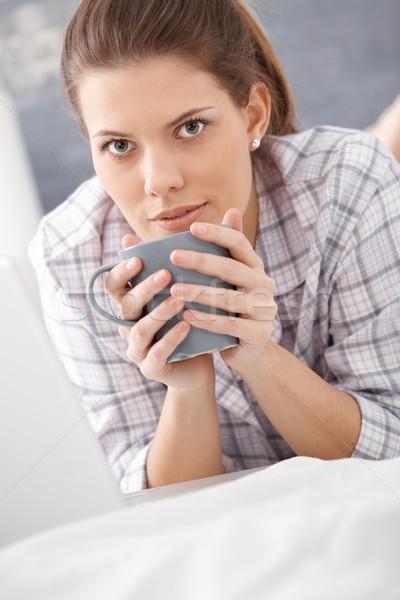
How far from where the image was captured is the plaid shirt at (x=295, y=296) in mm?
908

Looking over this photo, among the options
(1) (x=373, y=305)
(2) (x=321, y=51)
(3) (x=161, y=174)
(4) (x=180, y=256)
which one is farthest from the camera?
(2) (x=321, y=51)

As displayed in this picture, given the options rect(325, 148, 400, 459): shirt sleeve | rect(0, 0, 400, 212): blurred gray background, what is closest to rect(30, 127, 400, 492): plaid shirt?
rect(325, 148, 400, 459): shirt sleeve

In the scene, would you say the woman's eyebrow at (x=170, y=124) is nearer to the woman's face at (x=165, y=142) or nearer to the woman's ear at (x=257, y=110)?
the woman's face at (x=165, y=142)

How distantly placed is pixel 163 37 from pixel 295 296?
0.38 meters

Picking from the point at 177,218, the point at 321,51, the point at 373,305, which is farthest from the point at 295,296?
the point at 321,51

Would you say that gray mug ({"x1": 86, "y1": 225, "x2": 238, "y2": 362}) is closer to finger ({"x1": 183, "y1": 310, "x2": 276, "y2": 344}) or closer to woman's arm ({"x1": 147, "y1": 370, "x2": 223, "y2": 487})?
finger ({"x1": 183, "y1": 310, "x2": 276, "y2": 344})

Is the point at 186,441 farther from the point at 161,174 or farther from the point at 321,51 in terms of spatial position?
the point at 321,51

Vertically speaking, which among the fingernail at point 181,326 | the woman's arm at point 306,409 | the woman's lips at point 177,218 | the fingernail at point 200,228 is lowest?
the woman's arm at point 306,409

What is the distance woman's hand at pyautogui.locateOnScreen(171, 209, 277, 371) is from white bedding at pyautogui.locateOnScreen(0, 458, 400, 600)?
0.24 metres

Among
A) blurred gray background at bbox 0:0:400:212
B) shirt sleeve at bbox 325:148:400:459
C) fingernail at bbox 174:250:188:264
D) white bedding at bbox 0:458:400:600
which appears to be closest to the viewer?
white bedding at bbox 0:458:400:600

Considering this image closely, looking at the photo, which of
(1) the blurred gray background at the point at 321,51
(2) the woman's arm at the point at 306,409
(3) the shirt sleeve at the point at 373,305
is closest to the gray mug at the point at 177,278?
(2) the woman's arm at the point at 306,409

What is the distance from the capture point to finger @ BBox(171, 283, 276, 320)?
2.08 feet

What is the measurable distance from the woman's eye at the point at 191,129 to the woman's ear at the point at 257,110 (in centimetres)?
14

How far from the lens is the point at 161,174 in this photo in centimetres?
79
